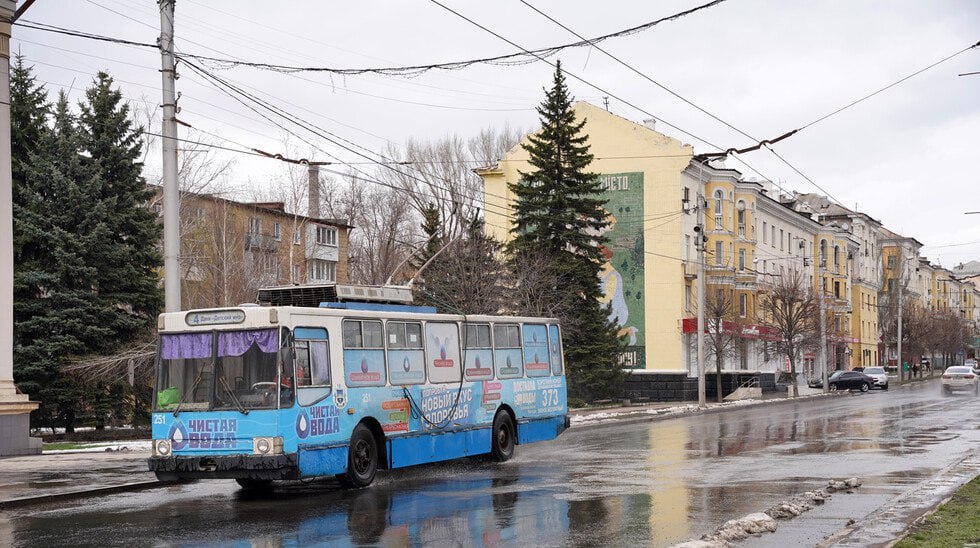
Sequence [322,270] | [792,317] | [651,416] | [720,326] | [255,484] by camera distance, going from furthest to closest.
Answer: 1. [322,270]
2. [792,317]
3. [720,326]
4. [651,416]
5. [255,484]

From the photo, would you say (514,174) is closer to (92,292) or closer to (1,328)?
(92,292)

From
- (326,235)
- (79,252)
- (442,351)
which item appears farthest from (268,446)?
(326,235)

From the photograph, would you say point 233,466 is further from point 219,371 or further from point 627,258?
point 627,258

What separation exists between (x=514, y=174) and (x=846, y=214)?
54.0 metres

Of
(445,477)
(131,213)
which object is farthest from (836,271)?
(445,477)

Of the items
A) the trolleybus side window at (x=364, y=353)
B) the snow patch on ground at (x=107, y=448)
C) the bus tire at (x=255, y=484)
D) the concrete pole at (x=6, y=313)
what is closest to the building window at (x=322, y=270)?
the snow patch on ground at (x=107, y=448)

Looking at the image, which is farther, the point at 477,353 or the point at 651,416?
the point at 651,416

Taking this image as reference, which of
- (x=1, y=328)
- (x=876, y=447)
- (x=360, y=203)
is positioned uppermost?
(x=360, y=203)

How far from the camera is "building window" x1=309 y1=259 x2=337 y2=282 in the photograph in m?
70.3

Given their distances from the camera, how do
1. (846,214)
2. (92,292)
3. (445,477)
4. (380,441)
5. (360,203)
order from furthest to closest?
(846,214) → (360,203) → (92,292) → (445,477) → (380,441)

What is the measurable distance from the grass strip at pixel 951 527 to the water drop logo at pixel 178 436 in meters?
9.40

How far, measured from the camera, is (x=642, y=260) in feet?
197

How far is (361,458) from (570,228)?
103ft

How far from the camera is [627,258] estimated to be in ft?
198
